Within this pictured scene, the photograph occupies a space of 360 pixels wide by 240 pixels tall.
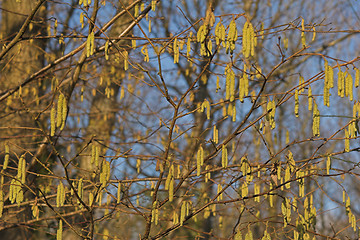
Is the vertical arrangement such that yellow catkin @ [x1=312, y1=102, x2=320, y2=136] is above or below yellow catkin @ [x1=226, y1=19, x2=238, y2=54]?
below

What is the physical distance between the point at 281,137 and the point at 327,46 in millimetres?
2029

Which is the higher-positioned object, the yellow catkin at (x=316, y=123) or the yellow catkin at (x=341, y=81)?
the yellow catkin at (x=341, y=81)

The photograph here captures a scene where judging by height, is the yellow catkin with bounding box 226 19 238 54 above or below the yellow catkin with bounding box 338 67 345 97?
above

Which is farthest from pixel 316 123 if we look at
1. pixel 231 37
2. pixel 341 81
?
pixel 231 37

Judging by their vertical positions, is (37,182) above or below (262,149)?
below

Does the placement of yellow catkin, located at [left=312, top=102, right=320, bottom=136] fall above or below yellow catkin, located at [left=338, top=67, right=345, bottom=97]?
below

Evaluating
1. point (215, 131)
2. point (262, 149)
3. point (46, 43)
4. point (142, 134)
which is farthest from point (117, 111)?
point (215, 131)

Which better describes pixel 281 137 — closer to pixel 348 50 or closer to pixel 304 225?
pixel 348 50

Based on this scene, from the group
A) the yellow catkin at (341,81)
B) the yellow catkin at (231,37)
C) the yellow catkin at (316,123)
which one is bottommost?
the yellow catkin at (316,123)

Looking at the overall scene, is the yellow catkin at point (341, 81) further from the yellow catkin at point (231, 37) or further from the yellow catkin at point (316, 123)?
the yellow catkin at point (231, 37)

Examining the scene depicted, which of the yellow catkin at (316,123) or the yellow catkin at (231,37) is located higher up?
the yellow catkin at (231,37)

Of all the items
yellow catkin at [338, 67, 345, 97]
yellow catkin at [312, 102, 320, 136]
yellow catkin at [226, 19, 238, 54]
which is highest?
yellow catkin at [226, 19, 238, 54]

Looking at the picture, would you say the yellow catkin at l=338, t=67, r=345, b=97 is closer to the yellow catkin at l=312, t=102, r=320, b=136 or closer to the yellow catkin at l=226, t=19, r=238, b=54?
the yellow catkin at l=312, t=102, r=320, b=136

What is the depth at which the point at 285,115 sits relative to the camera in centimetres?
882
